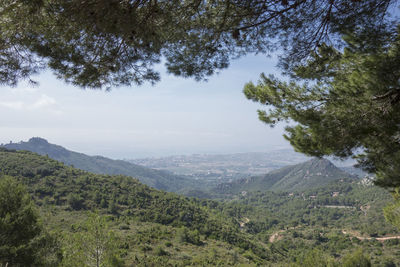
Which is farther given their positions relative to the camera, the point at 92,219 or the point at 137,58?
the point at 92,219

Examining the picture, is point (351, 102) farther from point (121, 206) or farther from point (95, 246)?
point (121, 206)

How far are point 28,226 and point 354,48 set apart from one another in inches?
473

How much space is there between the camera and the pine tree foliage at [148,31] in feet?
8.90

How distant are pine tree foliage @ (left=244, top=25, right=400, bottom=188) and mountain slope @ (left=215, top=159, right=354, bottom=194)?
150 m

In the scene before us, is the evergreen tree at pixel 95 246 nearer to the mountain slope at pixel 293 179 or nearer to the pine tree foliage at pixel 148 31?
the pine tree foliage at pixel 148 31

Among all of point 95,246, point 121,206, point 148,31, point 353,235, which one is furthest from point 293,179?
point 148,31

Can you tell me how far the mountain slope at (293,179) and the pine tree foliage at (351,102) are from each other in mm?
150360

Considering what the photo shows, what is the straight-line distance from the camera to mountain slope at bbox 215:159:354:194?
143 metres

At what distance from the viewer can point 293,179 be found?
509 feet

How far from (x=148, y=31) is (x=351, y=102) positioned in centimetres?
349

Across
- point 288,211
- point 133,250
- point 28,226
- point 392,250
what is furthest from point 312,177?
point 28,226

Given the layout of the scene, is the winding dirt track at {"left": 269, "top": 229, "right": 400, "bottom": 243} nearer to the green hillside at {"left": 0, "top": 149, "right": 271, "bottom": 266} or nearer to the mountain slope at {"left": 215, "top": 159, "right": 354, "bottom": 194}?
the green hillside at {"left": 0, "top": 149, "right": 271, "bottom": 266}

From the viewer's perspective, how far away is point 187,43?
3.83 metres

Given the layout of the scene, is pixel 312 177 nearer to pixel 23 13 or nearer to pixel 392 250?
pixel 392 250
